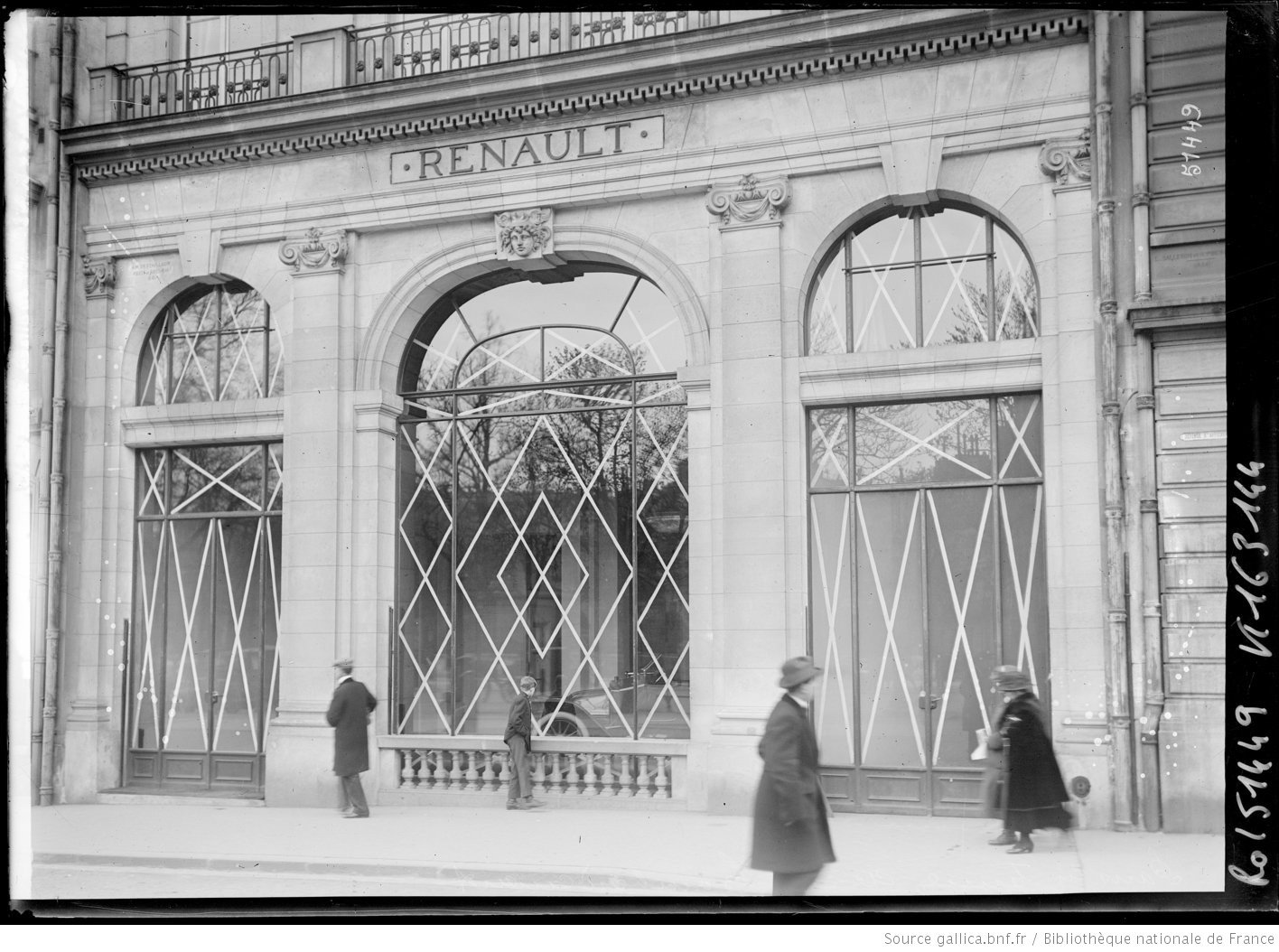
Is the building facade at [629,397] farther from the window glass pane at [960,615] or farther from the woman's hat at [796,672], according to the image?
the woman's hat at [796,672]

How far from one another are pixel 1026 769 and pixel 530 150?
7777 mm

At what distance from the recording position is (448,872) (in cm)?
1023

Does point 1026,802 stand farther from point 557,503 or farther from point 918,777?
point 557,503

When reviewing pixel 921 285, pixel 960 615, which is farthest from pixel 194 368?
pixel 960 615

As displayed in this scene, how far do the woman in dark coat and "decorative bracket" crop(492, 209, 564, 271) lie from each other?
20.7 ft

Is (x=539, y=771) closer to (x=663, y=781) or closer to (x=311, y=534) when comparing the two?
(x=663, y=781)

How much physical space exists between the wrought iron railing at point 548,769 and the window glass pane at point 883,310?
4503 mm

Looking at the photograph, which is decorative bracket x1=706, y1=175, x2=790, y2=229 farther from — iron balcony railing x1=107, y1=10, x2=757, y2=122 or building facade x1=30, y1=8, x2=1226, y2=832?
iron balcony railing x1=107, y1=10, x2=757, y2=122

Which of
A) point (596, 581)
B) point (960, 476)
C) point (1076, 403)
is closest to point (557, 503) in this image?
point (596, 581)

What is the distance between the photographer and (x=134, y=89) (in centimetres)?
1312

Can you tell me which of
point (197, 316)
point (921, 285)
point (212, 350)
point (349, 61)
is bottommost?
point (212, 350)

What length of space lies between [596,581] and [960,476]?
Result: 382cm

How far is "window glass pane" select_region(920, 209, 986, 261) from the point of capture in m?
11.8

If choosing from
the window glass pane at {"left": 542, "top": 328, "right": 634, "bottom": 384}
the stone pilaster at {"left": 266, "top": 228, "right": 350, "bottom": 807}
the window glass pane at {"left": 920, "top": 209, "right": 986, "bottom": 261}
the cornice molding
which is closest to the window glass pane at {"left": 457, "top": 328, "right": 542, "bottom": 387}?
the window glass pane at {"left": 542, "top": 328, "right": 634, "bottom": 384}
